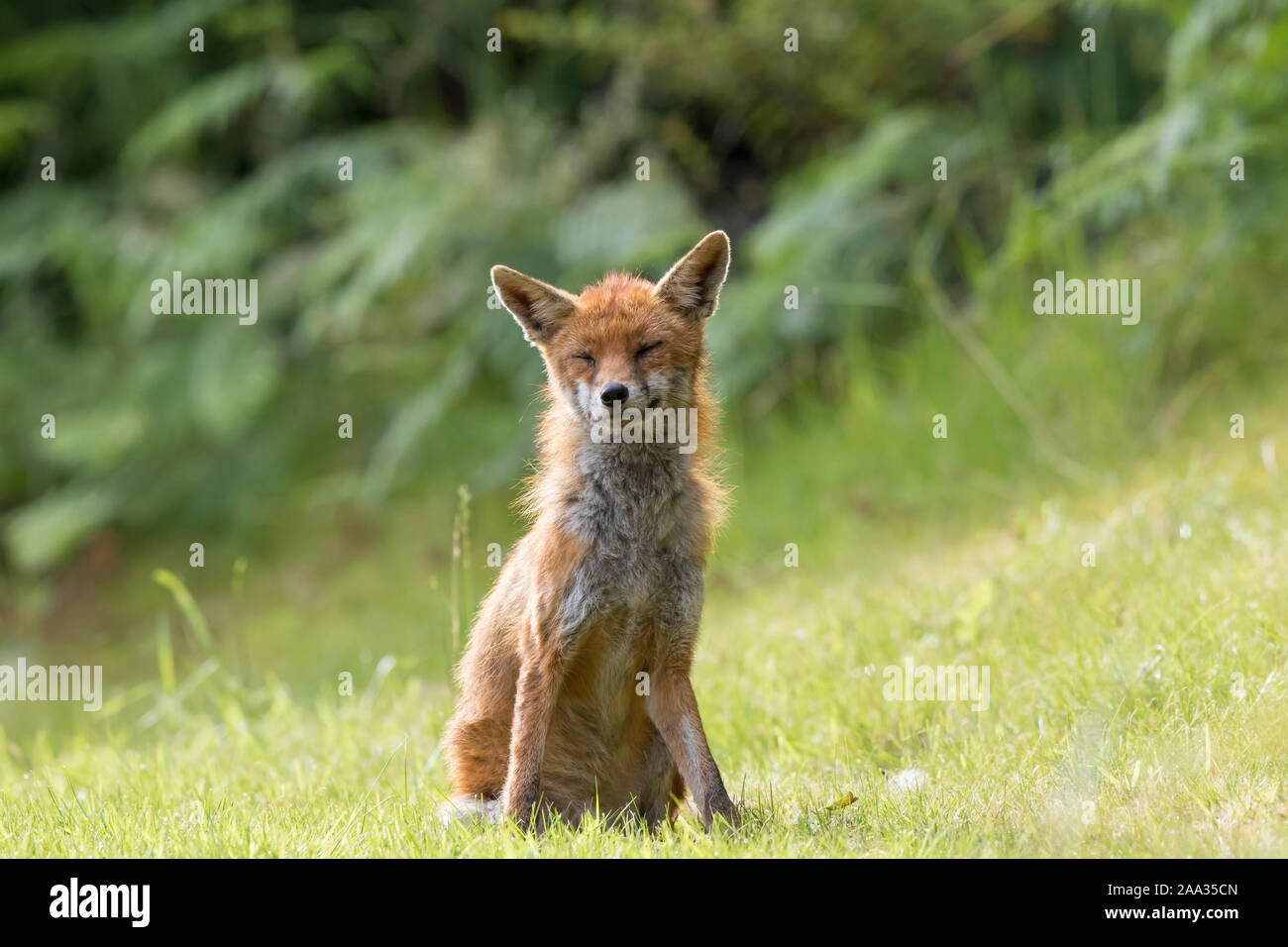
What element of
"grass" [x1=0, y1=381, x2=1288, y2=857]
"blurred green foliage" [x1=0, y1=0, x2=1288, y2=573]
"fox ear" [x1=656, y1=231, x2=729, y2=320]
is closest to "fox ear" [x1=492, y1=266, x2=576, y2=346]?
"fox ear" [x1=656, y1=231, x2=729, y2=320]

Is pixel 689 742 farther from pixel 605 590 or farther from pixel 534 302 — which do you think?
pixel 534 302

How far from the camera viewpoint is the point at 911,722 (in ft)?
17.1

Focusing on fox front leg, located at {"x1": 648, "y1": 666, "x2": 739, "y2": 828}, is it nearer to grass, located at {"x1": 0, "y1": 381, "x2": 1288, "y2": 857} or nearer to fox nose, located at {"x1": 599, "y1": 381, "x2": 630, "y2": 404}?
grass, located at {"x1": 0, "y1": 381, "x2": 1288, "y2": 857}

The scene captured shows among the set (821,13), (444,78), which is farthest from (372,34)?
(821,13)

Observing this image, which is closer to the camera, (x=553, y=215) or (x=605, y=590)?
(x=605, y=590)

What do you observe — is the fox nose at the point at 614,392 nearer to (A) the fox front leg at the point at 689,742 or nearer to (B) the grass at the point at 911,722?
(A) the fox front leg at the point at 689,742

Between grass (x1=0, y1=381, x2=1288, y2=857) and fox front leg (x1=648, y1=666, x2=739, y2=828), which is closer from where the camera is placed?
grass (x1=0, y1=381, x2=1288, y2=857)

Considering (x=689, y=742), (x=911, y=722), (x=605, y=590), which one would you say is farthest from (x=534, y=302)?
(x=911, y=722)

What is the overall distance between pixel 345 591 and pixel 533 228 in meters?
3.55

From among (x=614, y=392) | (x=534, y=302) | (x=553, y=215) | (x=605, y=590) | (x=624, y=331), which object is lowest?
(x=605, y=590)

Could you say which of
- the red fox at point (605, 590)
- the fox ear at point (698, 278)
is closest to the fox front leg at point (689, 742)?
the red fox at point (605, 590)

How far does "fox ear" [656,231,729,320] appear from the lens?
4.50 meters

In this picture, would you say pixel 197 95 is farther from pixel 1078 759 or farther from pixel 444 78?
pixel 1078 759

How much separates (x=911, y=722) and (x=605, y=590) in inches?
64.4
